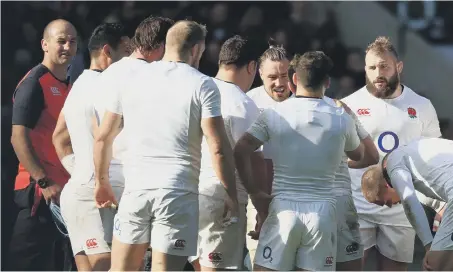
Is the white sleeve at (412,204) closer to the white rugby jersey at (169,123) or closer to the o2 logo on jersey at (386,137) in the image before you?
the white rugby jersey at (169,123)

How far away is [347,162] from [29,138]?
2517 millimetres

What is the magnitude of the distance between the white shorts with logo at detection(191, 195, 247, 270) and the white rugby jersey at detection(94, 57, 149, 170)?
25.1 inches

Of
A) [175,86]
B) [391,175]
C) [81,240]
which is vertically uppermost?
[175,86]

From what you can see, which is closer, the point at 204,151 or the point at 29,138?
the point at 204,151

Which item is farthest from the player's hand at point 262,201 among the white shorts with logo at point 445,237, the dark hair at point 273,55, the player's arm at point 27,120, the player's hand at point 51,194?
the player's arm at point 27,120

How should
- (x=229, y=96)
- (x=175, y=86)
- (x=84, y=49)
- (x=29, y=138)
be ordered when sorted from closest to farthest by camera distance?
(x=175, y=86) → (x=229, y=96) → (x=29, y=138) → (x=84, y=49)

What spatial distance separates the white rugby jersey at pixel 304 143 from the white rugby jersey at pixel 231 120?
38 cm

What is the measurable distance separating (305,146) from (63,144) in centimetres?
204

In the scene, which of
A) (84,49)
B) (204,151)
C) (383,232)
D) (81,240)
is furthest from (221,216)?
(84,49)

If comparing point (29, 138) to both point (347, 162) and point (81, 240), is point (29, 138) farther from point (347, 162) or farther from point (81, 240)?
point (347, 162)

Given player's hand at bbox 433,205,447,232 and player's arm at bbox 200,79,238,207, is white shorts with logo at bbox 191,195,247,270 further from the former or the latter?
player's hand at bbox 433,205,447,232

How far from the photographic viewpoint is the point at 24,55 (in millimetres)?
13430

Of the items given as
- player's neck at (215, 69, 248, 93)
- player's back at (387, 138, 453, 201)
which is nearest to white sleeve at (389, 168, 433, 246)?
player's back at (387, 138, 453, 201)

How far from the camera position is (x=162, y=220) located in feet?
26.1
